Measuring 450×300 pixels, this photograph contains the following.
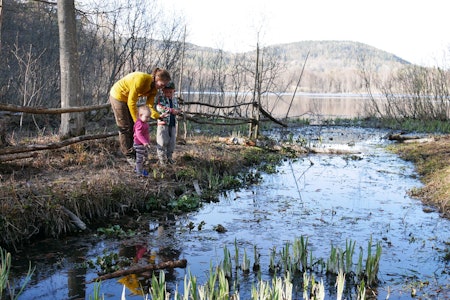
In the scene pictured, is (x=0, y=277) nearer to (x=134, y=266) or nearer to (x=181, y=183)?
(x=134, y=266)

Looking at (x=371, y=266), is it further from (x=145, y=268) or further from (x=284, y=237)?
(x=145, y=268)

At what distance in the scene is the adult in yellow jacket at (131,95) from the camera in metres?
6.59

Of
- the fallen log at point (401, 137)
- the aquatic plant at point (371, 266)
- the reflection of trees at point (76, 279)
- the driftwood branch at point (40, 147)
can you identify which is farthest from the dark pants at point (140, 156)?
the fallen log at point (401, 137)

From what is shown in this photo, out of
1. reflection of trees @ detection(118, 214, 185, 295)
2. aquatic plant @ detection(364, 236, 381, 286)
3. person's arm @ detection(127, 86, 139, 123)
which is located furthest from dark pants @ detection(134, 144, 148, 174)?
aquatic plant @ detection(364, 236, 381, 286)

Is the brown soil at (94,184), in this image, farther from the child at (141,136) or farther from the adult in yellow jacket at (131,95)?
the adult in yellow jacket at (131,95)

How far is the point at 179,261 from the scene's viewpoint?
4578 millimetres

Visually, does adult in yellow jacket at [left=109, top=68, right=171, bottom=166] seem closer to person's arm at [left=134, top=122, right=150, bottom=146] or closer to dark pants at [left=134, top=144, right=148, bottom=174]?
person's arm at [left=134, top=122, right=150, bottom=146]

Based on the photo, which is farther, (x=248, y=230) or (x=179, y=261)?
(x=248, y=230)

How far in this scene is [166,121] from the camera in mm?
7656

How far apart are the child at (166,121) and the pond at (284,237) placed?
1381 millimetres

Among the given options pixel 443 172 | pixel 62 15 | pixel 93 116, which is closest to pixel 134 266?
pixel 62 15

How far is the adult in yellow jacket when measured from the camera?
659cm

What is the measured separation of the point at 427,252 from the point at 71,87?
643cm

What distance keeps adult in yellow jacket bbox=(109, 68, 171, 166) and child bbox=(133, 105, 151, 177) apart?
12 cm
